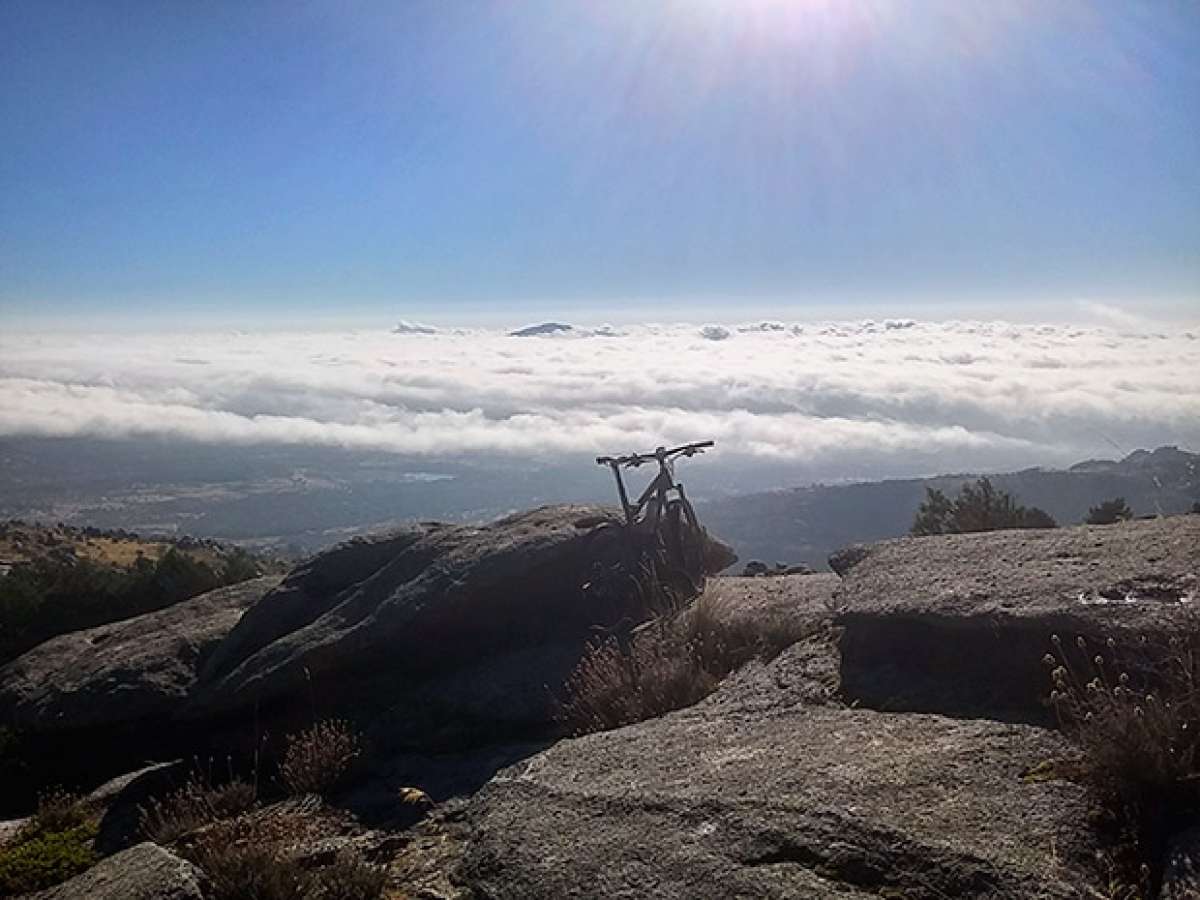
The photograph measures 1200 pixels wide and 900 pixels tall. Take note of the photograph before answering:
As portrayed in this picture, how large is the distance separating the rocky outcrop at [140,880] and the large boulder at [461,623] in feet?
13.0

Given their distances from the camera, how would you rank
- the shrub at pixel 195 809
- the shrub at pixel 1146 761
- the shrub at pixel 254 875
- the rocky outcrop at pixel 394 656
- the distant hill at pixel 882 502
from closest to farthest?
the shrub at pixel 1146 761 < the shrub at pixel 254 875 < the shrub at pixel 195 809 < the rocky outcrop at pixel 394 656 < the distant hill at pixel 882 502

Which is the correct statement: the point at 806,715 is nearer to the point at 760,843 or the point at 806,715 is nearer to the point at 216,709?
the point at 760,843

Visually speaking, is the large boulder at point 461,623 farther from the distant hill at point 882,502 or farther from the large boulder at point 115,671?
the distant hill at point 882,502

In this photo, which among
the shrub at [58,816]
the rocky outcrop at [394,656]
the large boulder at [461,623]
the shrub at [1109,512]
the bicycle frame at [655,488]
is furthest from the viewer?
the shrub at [1109,512]

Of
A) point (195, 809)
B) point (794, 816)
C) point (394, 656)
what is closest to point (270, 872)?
point (195, 809)

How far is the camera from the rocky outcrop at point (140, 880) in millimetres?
6309

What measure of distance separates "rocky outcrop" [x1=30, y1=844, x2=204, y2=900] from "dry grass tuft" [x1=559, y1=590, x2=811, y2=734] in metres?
3.63

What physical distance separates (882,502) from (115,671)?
5653 inches

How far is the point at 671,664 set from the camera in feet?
29.1

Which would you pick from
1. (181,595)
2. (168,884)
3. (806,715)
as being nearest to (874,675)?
(806,715)

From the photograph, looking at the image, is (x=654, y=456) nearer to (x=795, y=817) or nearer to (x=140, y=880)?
(x=795, y=817)

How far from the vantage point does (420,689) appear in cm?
1129

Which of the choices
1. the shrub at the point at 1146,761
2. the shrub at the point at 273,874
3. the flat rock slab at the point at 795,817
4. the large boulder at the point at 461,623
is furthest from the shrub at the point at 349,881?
the shrub at the point at 1146,761

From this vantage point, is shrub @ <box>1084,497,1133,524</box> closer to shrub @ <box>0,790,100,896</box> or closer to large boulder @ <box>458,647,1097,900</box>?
large boulder @ <box>458,647,1097,900</box>
